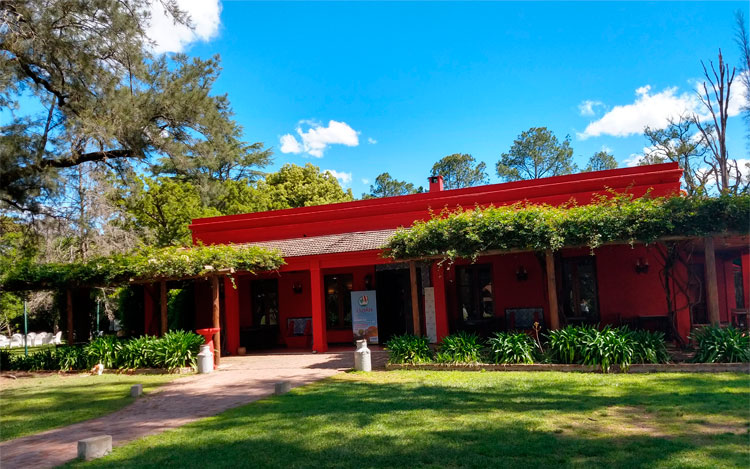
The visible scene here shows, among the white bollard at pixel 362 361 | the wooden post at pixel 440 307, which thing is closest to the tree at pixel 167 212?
the wooden post at pixel 440 307

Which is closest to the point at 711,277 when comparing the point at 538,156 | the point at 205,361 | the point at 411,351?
the point at 411,351

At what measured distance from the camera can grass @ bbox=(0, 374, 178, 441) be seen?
7.94m

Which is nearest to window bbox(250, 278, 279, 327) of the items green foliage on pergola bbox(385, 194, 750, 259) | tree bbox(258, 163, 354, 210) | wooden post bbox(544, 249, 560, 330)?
green foliage on pergola bbox(385, 194, 750, 259)

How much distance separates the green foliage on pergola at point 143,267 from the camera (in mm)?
12672

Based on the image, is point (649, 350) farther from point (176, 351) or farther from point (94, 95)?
point (94, 95)

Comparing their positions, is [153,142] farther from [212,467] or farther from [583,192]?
[583,192]

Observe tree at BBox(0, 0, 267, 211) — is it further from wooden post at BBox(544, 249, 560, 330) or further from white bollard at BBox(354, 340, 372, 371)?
wooden post at BBox(544, 249, 560, 330)

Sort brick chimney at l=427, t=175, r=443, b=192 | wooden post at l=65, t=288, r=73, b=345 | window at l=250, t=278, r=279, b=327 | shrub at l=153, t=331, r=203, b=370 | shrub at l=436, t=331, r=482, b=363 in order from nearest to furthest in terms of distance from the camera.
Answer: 1. shrub at l=436, t=331, r=482, b=363
2. shrub at l=153, t=331, r=203, b=370
3. wooden post at l=65, t=288, r=73, b=345
4. window at l=250, t=278, r=279, b=327
5. brick chimney at l=427, t=175, r=443, b=192

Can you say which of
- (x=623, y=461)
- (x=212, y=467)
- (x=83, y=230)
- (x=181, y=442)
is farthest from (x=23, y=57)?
(x=623, y=461)

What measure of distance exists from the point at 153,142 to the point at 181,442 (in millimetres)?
7043

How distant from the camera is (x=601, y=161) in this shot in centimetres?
5991

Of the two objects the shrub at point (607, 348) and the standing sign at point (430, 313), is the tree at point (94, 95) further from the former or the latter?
the shrub at point (607, 348)

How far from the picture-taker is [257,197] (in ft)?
106

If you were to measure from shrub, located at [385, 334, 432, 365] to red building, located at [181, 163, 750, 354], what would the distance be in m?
0.46
